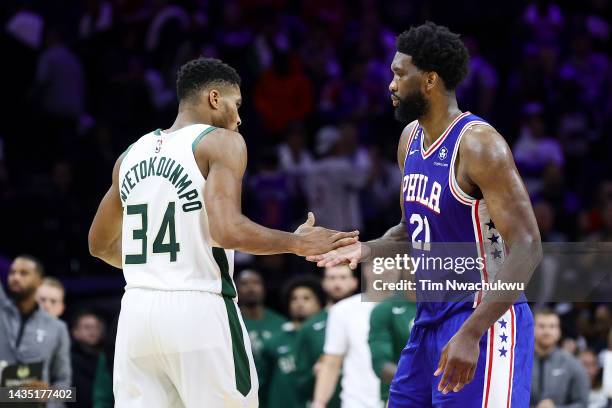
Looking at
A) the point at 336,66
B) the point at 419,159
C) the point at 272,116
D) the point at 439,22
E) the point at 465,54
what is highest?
the point at 439,22

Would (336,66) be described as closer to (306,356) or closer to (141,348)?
(306,356)

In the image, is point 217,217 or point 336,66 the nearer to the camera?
point 217,217

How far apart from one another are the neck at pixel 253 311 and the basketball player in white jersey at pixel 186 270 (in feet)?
17.9

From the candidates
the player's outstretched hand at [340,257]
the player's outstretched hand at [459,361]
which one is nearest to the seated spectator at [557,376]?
the player's outstretched hand at [340,257]

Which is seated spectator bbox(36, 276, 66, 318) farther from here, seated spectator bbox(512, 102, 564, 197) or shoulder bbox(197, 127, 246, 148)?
seated spectator bbox(512, 102, 564, 197)

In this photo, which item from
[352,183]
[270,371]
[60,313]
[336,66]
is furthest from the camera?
[336,66]

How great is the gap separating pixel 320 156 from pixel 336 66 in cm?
173

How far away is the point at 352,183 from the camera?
1246 cm

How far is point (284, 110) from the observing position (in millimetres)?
13367

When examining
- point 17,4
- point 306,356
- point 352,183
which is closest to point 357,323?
point 306,356

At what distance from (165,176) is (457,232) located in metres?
1.37

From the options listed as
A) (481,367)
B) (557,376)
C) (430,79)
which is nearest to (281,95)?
(557,376)

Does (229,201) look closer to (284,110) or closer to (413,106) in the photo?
(413,106)

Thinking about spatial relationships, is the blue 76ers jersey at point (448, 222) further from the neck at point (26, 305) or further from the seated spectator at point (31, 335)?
the neck at point (26, 305)
